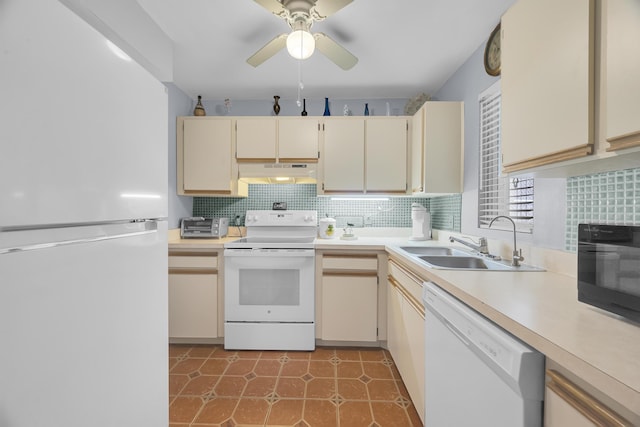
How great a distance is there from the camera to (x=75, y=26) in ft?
2.43

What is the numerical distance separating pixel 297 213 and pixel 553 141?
216 centimetres

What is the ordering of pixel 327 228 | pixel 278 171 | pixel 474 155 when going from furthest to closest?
pixel 327 228 → pixel 278 171 → pixel 474 155

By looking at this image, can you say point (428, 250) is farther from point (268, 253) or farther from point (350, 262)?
point (268, 253)

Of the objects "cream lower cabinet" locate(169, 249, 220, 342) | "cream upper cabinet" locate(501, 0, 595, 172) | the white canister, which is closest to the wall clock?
"cream upper cabinet" locate(501, 0, 595, 172)

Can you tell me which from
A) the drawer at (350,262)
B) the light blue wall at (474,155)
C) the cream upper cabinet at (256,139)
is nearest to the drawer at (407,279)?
the drawer at (350,262)

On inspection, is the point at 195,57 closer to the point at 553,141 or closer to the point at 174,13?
the point at 174,13

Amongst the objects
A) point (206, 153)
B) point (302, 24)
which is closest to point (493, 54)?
point (302, 24)

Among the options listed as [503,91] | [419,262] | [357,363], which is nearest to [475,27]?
[503,91]

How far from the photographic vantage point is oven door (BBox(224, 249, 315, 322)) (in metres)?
2.50

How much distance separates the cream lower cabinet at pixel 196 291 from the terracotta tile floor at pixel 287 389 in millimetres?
230

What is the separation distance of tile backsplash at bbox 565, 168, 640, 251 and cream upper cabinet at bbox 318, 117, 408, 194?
1545mm

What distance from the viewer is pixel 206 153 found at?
2.86m

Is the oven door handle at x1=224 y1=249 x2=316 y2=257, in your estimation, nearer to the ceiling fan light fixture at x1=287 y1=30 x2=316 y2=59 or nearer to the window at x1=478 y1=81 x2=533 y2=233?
the window at x1=478 y1=81 x2=533 y2=233

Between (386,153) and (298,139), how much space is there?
86 centimetres
